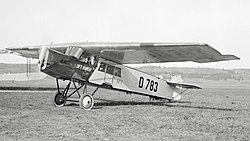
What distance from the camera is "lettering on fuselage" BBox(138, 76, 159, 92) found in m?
14.4

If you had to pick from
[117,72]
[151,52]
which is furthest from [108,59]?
[151,52]

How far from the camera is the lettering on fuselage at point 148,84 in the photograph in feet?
47.1

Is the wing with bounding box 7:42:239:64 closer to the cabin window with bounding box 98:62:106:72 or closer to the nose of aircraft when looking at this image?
the cabin window with bounding box 98:62:106:72

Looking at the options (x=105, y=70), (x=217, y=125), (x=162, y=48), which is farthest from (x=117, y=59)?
(x=217, y=125)

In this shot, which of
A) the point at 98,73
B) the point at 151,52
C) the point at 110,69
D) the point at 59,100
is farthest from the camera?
the point at 110,69

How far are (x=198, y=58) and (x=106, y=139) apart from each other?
6.50 m

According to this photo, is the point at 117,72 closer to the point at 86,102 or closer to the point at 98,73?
the point at 98,73

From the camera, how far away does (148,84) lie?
14656 mm

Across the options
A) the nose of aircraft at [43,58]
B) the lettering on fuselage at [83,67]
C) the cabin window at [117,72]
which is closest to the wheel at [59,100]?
the lettering on fuselage at [83,67]

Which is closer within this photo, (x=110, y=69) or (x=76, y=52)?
(x=76, y=52)

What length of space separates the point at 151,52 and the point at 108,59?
2.09 m

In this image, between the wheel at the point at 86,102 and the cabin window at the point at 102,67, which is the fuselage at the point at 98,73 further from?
the wheel at the point at 86,102

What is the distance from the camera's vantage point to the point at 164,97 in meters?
15.6

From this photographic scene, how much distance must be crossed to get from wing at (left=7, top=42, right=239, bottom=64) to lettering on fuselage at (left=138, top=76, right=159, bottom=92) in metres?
1.13
